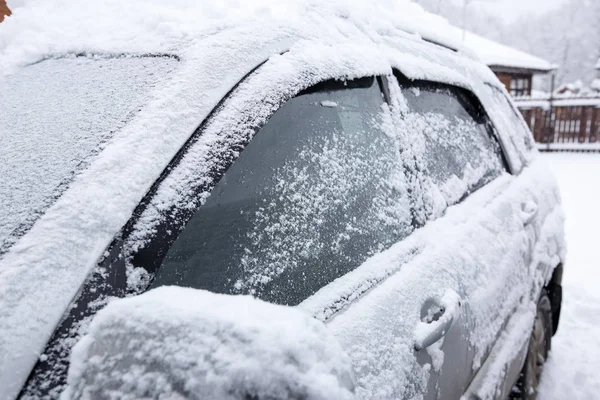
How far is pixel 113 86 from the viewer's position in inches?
42.8

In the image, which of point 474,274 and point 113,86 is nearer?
point 113,86

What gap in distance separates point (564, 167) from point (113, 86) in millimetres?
13134

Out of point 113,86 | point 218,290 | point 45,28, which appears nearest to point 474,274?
point 218,290

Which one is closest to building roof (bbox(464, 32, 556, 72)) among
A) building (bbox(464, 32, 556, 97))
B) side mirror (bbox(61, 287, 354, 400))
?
building (bbox(464, 32, 556, 97))

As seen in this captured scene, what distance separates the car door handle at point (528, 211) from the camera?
2098 mm

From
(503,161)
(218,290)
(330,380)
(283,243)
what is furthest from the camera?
(503,161)

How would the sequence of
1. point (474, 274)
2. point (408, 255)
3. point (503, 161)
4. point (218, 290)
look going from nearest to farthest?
point (218, 290)
point (408, 255)
point (474, 274)
point (503, 161)

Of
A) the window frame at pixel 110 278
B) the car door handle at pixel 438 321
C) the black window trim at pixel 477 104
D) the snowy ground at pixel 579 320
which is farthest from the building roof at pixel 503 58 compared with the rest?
the window frame at pixel 110 278

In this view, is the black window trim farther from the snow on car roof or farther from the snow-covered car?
the snow on car roof

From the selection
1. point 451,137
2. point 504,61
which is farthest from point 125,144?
point 504,61

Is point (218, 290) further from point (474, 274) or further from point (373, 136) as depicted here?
point (474, 274)

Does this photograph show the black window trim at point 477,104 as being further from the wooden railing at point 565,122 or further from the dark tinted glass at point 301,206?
the wooden railing at point 565,122

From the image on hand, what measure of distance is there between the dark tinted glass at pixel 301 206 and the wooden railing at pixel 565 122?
16.2 metres

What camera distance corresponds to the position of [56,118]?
1.06 metres
